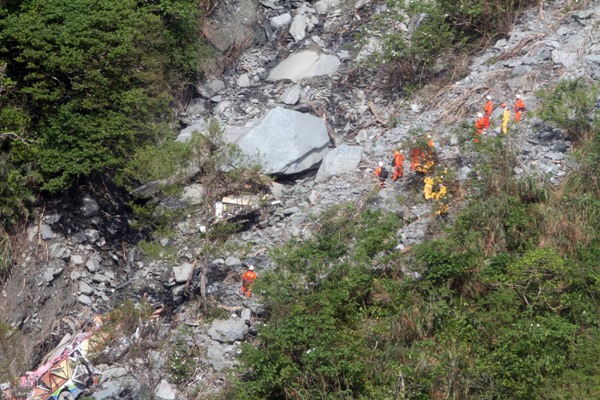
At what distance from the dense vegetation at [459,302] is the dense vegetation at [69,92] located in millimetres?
3227

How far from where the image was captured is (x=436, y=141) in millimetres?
8836

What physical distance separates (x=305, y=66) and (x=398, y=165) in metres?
3.69

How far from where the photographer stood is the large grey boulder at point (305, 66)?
1108 centimetres

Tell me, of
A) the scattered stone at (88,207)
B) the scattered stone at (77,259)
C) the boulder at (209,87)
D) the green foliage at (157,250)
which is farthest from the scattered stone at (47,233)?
the boulder at (209,87)

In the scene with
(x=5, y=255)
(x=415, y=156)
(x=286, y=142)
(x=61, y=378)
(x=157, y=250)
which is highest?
(x=5, y=255)

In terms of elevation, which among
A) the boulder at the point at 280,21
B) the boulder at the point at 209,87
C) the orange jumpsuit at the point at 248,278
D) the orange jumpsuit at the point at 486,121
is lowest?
the orange jumpsuit at the point at 248,278

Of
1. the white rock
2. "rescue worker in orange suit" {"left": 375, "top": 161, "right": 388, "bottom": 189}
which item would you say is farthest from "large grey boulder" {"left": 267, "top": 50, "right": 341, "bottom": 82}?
"rescue worker in orange suit" {"left": 375, "top": 161, "right": 388, "bottom": 189}

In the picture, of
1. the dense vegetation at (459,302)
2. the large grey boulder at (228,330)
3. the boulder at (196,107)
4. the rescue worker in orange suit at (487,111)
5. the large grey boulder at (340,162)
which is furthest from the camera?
the boulder at (196,107)

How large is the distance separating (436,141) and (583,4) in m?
3.82

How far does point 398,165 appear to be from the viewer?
8.50m

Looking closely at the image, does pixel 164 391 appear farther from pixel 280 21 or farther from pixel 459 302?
pixel 280 21

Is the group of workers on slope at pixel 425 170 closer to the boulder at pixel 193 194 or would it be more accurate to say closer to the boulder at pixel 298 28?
the boulder at pixel 193 194

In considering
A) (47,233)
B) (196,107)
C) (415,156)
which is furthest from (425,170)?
(47,233)

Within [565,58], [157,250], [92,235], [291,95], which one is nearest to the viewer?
[157,250]
